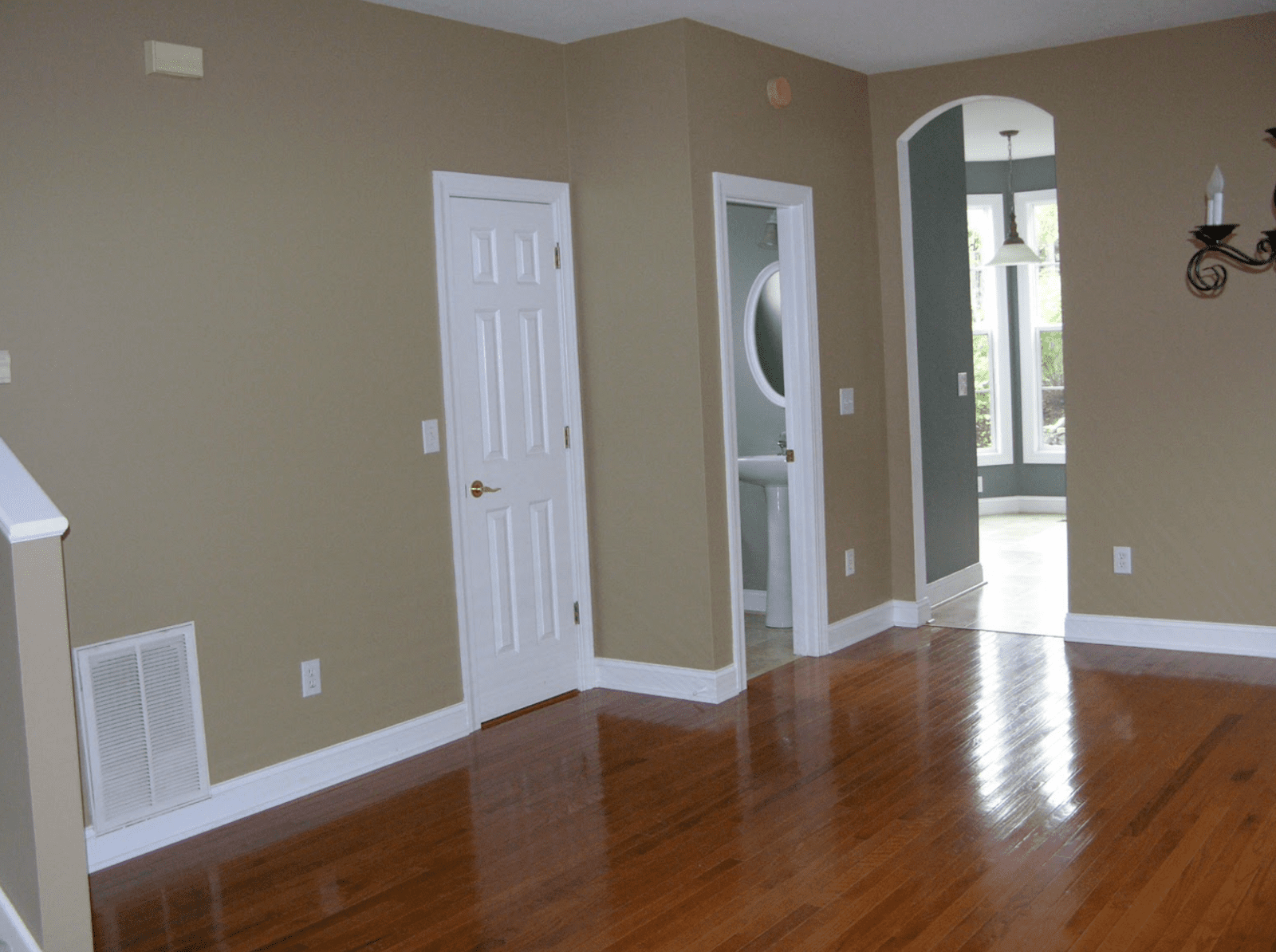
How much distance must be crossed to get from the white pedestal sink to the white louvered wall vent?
302cm

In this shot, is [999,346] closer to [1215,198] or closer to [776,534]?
[776,534]

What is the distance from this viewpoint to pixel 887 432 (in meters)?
5.93

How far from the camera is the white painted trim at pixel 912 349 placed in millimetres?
5812

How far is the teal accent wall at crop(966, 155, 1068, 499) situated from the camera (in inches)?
366

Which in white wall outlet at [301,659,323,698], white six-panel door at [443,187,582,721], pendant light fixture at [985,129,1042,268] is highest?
pendant light fixture at [985,129,1042,268]

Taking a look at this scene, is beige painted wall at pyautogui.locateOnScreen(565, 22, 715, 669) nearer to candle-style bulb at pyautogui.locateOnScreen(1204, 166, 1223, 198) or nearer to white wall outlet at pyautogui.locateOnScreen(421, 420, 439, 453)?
white wall outlet at pyautogui.locateOnScreen(421, 420, 439, 453)

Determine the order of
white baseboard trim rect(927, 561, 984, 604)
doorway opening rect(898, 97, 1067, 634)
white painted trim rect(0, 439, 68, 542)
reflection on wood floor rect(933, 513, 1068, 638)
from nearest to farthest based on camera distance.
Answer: white painted trim rect(0, 439, 68, 542), reflection on wood floor rect(933, 513, 1068, 638), doorway opening rect(898, 97, 1067, 634), white baseboard trim rect(927, 561, 984, 604)

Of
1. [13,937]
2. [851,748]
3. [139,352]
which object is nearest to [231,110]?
[139,352]

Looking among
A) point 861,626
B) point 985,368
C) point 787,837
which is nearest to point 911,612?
point 861,626

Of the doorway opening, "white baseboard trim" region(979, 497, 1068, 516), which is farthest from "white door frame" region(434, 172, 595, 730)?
"white baseboard trim" region(979, 497, 1068, 516)

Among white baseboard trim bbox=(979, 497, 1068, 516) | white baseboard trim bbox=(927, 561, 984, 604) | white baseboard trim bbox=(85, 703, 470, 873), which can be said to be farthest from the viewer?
white baseboard trim bbox=(979, 497, 1068, 516)

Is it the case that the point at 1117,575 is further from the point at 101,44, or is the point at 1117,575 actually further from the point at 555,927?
the point at 101,44

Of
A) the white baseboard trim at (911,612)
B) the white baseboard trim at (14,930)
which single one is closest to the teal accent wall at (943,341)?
the white baseboard trim at (911,612)

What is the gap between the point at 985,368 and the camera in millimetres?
9586
